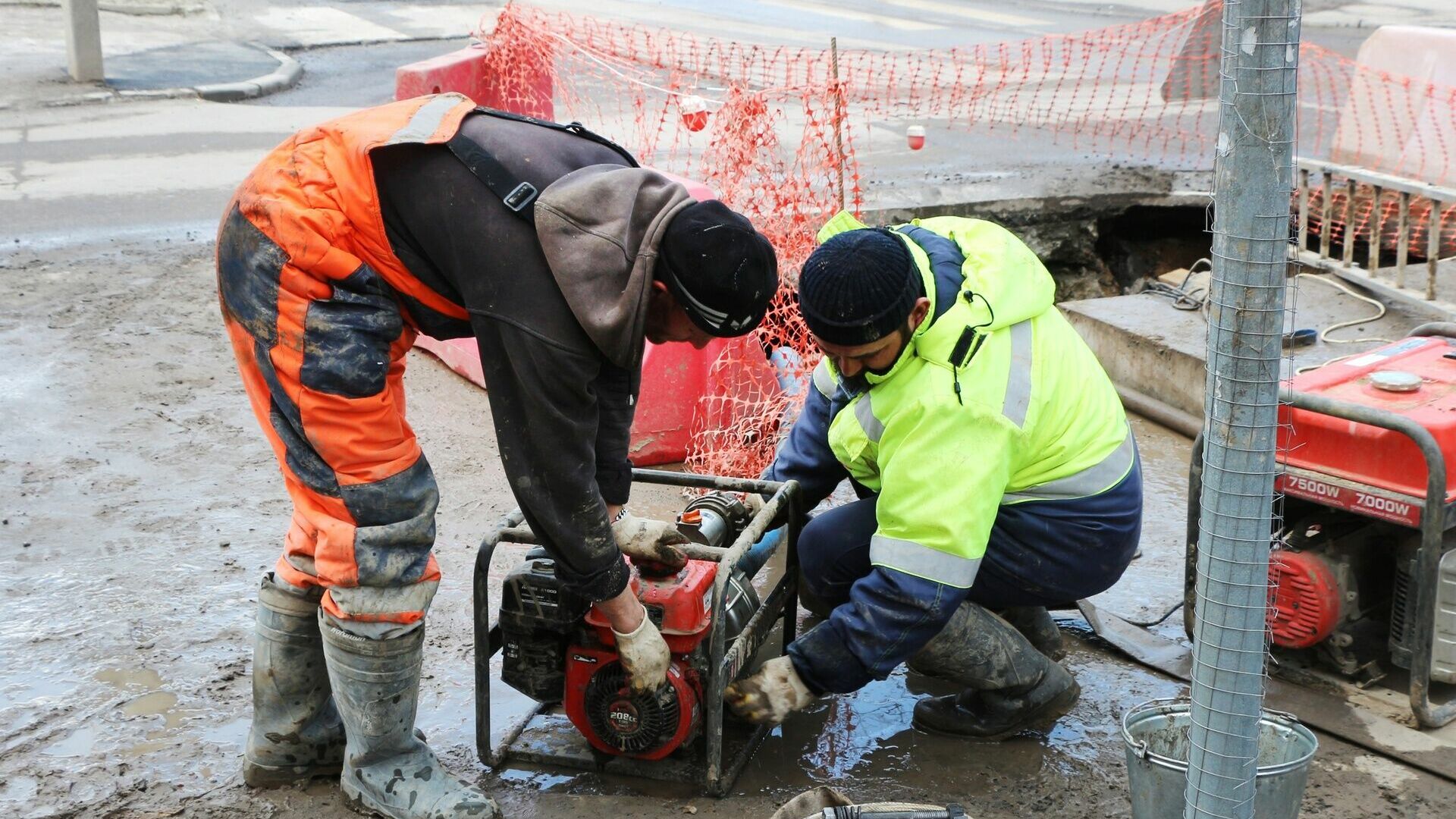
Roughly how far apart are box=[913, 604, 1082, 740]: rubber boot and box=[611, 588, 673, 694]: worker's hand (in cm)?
77

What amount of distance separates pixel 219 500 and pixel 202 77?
931cm

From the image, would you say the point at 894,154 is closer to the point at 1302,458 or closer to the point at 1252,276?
the point at 1302,458

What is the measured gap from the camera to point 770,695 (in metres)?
3.10

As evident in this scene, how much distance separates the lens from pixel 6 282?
270 inches

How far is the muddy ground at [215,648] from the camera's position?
10.7ft

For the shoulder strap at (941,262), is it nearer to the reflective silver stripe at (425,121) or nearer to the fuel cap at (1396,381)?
the reflective silver stripe at (425,121)

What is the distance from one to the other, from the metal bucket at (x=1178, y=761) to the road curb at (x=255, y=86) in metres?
11.3

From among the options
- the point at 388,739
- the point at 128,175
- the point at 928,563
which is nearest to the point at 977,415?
the point at 928,563

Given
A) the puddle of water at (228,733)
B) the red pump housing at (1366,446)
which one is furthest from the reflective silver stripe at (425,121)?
the red pump housing at (1366,446)

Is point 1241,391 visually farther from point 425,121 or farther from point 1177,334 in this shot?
point 1177,334

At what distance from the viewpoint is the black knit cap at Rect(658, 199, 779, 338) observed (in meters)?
2.51

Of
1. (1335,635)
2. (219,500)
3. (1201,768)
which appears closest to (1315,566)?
(1335,635)

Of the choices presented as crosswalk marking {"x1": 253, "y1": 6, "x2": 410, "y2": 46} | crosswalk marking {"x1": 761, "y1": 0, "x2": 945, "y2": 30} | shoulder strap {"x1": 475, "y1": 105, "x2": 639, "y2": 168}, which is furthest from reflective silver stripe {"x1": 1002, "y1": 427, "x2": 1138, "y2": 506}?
crosswalk marking {"x1": 253, "y1": 6, "x2": 410, "y2": 46}

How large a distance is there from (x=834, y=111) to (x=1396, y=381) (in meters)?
3.80
